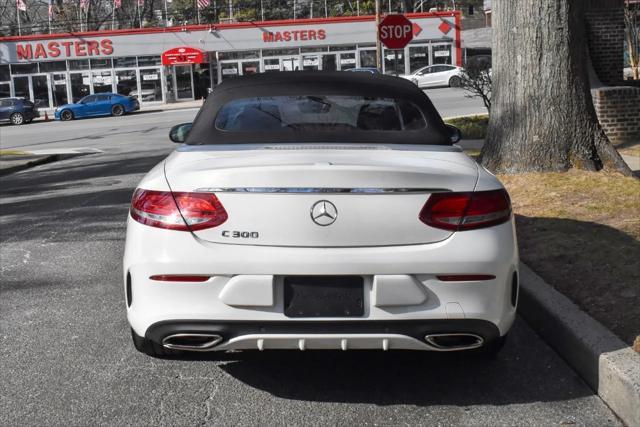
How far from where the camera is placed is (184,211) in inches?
156

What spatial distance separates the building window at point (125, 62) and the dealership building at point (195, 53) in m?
0.06

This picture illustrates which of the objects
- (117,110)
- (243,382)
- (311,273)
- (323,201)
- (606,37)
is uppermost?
(606,37)

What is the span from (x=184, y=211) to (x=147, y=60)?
49.0 m

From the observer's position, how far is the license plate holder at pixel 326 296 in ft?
12.7

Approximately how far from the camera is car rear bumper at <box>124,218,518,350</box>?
3.83 meters

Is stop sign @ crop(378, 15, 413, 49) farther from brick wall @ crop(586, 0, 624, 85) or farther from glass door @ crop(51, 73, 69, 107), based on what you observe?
glass door @ crop(51, 73, 69, 107)

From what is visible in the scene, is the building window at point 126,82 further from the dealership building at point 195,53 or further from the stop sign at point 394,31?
the stop sign at point 394,31

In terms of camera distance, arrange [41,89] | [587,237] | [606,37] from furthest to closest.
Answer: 1. [41,89]
2. [606,37]
3. [587,237]

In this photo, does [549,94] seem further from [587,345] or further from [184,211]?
[184,211]

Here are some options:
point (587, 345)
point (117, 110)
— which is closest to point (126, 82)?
point (117, 110)

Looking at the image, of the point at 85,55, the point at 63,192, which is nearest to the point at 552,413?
the point at 63,192

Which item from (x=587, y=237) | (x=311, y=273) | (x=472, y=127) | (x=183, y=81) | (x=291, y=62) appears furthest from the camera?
(x=291, y=62)

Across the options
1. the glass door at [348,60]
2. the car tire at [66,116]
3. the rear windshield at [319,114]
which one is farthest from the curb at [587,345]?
the glass door at [348,60]

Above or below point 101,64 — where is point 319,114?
above
